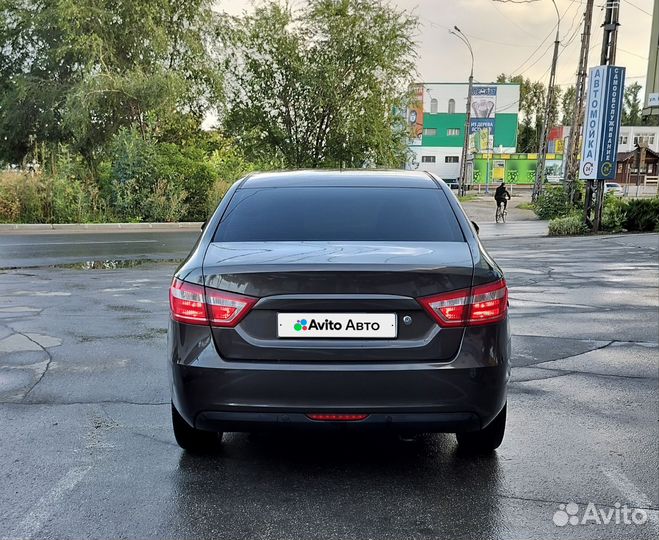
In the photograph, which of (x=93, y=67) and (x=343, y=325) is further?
(x=93, y=67)

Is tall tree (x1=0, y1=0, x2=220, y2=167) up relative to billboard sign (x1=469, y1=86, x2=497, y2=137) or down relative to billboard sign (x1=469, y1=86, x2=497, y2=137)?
down

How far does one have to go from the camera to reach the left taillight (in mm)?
3027

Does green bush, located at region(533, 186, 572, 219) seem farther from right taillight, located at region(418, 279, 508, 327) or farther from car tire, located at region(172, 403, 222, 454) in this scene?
car tire, located at region(172, 403, 222, 454)

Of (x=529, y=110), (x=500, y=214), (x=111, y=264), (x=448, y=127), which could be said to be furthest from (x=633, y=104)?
(x=111, y=264)

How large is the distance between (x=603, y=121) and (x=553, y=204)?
776 centimetres

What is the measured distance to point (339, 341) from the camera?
3002mm

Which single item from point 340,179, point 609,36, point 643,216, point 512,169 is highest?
point 609,36

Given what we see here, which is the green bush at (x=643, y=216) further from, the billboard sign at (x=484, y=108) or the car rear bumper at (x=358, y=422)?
the billboard sign at (x=484, y=108)

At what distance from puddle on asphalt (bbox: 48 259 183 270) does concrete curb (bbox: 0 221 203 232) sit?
28.0 feet

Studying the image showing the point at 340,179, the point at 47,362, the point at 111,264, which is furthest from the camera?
the point at 111,264

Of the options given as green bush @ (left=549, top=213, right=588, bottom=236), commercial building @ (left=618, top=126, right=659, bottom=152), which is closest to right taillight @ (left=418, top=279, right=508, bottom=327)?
green bush @ (left=549, top=213, right=588, bottom=236)

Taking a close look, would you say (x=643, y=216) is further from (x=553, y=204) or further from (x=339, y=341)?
(x=339, y=341)

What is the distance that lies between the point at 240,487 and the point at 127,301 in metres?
5.82

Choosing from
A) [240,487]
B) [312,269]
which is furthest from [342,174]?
[240,487]
